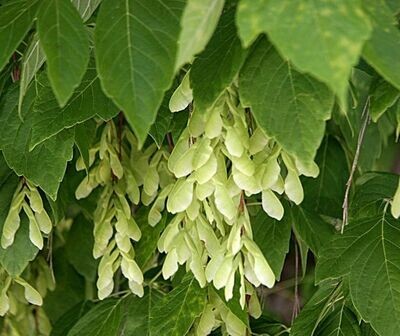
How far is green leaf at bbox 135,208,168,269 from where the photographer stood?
1408 millimetres

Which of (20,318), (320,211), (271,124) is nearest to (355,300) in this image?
(271,124)

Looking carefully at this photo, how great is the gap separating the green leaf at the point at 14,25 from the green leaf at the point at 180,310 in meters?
0.45

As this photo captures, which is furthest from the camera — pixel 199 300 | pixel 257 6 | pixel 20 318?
pixel 20 318

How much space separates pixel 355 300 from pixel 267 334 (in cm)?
26

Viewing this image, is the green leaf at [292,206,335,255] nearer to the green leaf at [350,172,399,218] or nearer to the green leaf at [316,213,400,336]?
the green leaf at [350,172,399,218]

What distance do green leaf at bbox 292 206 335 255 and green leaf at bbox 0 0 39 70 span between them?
66cm

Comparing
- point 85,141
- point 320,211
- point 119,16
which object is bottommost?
point 320,211

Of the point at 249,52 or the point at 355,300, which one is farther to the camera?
the point at 355,300

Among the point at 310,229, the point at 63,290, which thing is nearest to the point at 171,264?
the point at 310,229

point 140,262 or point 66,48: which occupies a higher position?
point 66,48

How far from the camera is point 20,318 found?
1.64 metres

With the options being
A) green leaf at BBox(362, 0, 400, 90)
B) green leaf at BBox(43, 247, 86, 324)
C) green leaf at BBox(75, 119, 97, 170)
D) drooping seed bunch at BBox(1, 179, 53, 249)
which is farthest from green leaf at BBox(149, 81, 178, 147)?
green leaf at BBox(43, 247, 86, 324)

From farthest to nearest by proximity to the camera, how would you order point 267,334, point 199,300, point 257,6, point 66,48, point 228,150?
point 267,334, point 199,300, point 228,150, point 66,48, point 257,6

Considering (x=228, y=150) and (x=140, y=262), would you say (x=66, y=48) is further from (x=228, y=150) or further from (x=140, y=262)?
(x=140, y=262)
